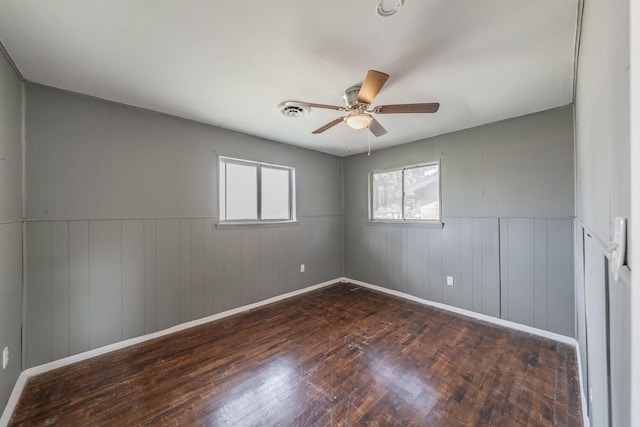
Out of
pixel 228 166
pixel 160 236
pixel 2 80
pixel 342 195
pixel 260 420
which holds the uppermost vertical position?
pixel 2 80

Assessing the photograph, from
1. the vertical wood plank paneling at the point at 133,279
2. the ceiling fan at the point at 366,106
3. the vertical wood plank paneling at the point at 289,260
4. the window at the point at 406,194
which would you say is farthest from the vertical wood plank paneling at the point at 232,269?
the window at the point at 406,194

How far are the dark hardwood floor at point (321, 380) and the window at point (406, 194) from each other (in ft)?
5.09

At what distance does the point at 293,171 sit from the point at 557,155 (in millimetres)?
3227

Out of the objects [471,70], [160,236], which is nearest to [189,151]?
[160,236]

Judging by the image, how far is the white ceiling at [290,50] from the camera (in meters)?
1.38

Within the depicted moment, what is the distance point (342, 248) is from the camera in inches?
189

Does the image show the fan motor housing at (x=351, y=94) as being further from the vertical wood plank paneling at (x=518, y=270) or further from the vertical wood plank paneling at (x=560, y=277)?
the vertical wood plank paneling at (x=560, y=277)

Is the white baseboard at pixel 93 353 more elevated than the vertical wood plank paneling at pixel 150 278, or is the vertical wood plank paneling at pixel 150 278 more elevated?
the vertical wood plank paneling at pixel 150 278

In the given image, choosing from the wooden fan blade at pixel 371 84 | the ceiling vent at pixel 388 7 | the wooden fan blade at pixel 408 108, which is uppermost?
the ceiling vent at pixel 388 7

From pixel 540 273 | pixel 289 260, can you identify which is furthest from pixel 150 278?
pixel 540 273

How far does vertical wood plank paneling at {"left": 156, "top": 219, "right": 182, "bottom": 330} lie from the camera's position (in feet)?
8.93

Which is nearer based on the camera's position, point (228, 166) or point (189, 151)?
point (189, 151)

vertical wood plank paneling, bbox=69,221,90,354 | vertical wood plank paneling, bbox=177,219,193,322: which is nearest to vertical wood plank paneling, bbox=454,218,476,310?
vertical wood plank paneling, bbox=177,219,193,322

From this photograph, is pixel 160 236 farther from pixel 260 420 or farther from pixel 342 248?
pixel 342 248
